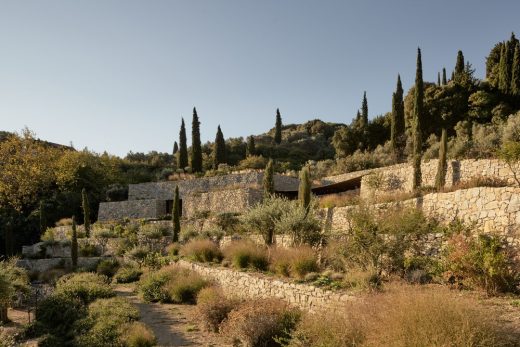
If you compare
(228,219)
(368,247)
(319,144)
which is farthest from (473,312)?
(319,144)

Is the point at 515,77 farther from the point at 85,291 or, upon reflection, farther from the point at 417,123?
the point at 85,291

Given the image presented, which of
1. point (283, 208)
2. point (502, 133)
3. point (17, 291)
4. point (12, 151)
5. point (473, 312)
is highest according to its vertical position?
point (12, 151)

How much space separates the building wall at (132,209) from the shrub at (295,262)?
868 inches

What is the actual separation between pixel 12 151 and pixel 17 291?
28.7 metres

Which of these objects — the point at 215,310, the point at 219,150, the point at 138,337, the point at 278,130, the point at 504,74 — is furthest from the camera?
the point at 278,130

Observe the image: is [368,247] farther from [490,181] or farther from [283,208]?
[490,181]

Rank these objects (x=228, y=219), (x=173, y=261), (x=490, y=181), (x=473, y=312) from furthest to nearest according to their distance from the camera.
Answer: (x=228, y=219)
(x=173, y=261)
(x=490, y=181)
(x=473, y=312)

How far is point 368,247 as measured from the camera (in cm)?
1251

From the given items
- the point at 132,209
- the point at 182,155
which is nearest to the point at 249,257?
the point at 132,209

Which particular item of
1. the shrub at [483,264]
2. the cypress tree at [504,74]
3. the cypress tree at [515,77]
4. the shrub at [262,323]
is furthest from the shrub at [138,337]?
the cypress tree at [504,74]

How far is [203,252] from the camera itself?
19812 mm

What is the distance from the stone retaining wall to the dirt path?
172 centimetres

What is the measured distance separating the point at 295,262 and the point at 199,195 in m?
19.7

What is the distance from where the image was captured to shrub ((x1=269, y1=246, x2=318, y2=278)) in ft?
44.2
